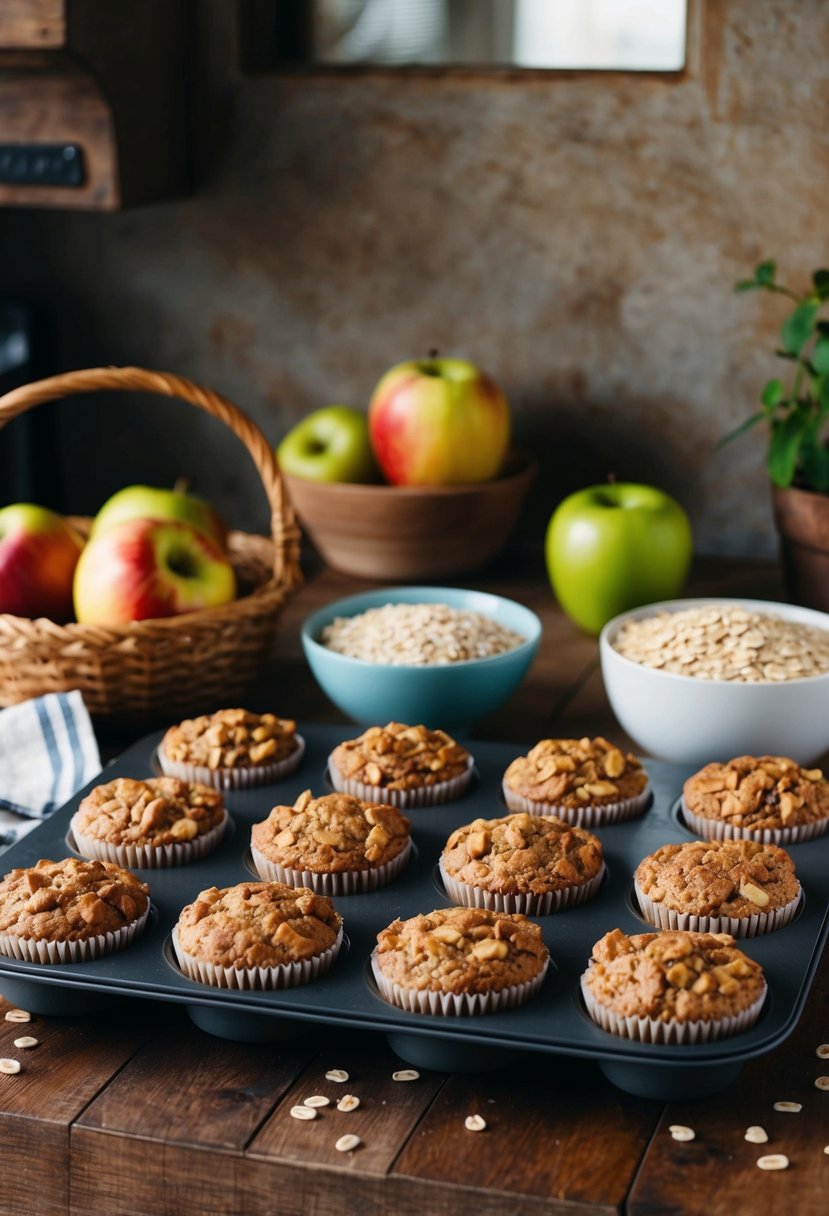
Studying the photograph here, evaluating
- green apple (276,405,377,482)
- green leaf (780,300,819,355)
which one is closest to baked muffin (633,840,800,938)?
green leaf (780,300,819,355)

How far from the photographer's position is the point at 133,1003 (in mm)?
1036

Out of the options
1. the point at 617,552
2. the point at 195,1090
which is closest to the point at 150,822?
the point at 195,1090

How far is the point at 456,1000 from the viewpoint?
933 mm

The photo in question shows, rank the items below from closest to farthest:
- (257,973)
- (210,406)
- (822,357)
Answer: (257,973) < (210,406) < (822,357)

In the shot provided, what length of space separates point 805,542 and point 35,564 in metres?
0.86

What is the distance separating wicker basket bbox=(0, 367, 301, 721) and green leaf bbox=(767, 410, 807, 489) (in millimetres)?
558

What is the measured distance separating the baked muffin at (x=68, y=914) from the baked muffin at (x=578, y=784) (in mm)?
337

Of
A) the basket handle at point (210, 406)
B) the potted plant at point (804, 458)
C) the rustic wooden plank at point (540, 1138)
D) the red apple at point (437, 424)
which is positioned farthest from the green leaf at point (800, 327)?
the rustic wooden plank at point (540, 1138)

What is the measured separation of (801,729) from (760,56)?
37.1 inches

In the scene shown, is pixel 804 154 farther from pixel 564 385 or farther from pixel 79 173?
pixel 79 173

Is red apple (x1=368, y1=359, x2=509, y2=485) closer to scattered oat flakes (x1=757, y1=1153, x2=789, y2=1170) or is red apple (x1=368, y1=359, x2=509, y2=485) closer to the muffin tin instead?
the muffin tin

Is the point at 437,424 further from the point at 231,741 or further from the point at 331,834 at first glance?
the point at 331,834

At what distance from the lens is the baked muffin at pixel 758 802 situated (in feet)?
3.85

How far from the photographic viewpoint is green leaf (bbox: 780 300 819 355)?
165cm
